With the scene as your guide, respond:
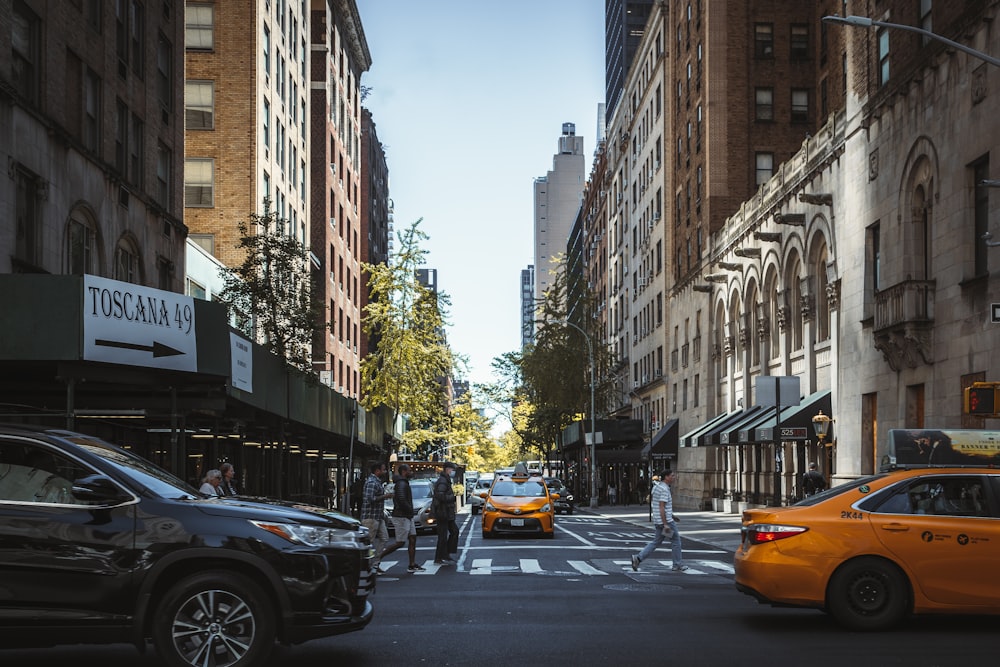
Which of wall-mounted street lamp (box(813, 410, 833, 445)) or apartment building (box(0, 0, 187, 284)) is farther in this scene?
wall-mounted street lamp (box(813, 410, 833, 445))

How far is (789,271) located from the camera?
135ft

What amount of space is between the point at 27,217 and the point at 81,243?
2.94 meters

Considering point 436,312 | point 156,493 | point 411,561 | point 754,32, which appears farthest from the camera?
point 436,312

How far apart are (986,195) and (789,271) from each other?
16.8 metres

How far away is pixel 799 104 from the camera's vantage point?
5281 centimetres

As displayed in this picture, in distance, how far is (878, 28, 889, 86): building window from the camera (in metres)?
30.6

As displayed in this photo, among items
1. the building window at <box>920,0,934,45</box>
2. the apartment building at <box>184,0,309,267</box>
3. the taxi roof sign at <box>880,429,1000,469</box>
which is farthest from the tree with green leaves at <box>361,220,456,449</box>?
Answer: the taxi roof sign at <box>880,429,1000,469</box>

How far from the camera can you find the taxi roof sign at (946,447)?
1784 centimetres

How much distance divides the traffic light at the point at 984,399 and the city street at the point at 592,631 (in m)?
4.54

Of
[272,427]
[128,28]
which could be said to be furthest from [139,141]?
[272,427]

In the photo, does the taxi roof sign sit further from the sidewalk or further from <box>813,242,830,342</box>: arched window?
<box>813,242,830,342</box>: arched window

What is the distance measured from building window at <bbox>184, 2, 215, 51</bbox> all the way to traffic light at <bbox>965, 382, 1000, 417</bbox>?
122 ft

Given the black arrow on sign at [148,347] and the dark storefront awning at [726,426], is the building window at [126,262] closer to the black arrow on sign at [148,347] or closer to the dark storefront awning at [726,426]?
the black arrow on sign at [148,347]

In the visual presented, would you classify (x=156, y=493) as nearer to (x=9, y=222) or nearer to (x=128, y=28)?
(x=9, y=222)
